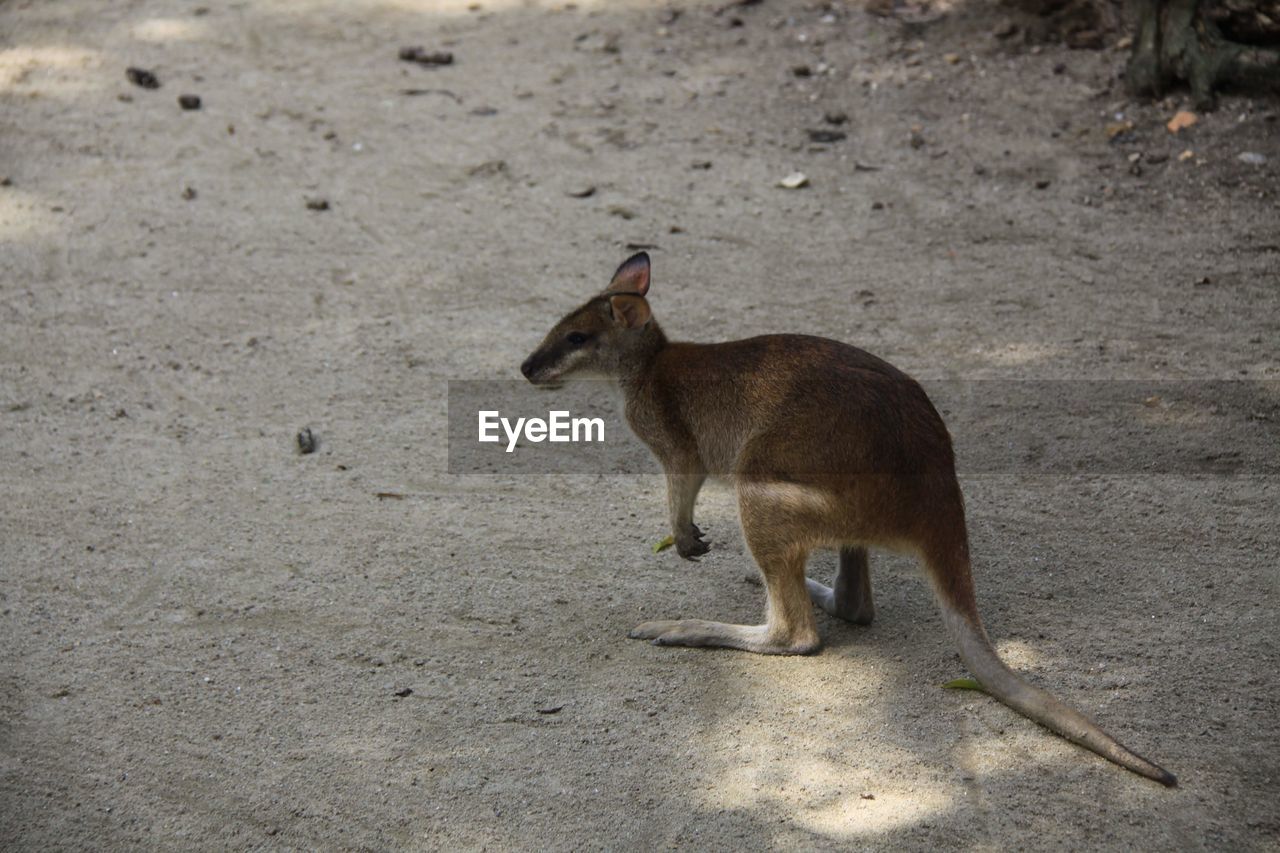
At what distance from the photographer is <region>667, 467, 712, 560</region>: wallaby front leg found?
396cm

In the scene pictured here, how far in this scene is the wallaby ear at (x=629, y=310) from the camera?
159 inches

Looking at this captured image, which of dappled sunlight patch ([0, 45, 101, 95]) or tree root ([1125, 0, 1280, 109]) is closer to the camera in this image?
tree root ([1125, 0, 1280, 109])

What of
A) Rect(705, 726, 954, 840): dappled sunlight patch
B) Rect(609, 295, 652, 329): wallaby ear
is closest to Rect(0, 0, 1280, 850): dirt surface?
Rect(705, 726, 954, 840): dappled sunlight patch

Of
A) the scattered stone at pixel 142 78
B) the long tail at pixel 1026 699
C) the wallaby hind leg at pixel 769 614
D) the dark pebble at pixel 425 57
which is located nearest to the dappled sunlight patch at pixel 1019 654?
the long tail at pixel 1026 699

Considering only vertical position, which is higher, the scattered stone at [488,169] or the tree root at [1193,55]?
the tree root at [1193,55]

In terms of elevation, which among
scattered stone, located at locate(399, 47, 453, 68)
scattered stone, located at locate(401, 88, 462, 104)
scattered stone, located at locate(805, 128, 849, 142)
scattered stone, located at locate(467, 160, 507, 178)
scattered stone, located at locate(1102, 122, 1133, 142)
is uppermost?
scattered stone, located at locate(399, 47, 453, 68)

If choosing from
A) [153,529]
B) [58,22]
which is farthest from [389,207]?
[58,22]

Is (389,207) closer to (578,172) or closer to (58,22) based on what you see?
(578,172)

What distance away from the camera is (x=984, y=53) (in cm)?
789

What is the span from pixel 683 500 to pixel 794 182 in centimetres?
329

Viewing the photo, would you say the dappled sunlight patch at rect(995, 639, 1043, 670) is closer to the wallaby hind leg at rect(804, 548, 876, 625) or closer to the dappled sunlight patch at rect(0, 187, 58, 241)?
the wallaby hind leg at rect(804, 548, 876, 625)

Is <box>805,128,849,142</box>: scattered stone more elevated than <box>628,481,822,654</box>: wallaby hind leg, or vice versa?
<box>805,128,849,142</box>: scattered stone

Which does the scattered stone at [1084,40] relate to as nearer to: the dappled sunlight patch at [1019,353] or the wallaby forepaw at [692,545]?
the dappled sunlight patch at [1019,353]

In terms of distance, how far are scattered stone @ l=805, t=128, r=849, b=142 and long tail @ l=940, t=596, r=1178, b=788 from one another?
14.0 feet
